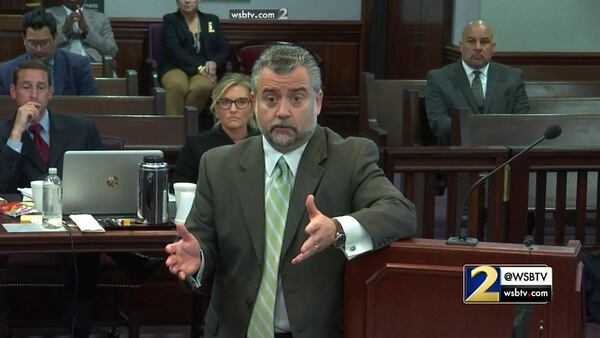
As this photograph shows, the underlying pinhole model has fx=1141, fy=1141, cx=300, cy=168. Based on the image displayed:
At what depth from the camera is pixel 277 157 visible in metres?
2.86

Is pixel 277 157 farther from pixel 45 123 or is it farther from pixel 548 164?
pixel 548 164

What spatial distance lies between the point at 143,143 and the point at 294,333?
330cm

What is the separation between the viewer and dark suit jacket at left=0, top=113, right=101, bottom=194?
195 inches

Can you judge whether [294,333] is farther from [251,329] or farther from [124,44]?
[124,44]

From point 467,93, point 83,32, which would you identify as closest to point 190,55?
point 83,32

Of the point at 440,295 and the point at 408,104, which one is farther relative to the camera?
the point at 408,104

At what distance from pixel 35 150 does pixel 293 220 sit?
2.57 meters

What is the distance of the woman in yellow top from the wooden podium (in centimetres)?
729

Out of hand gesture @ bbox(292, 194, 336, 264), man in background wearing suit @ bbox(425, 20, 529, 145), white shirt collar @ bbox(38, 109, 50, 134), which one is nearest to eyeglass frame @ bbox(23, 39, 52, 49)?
white shirt collar @ bbox(38, 109, 50, 134)

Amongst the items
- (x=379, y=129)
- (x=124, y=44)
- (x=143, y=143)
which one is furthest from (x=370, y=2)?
(x=143, y=143)

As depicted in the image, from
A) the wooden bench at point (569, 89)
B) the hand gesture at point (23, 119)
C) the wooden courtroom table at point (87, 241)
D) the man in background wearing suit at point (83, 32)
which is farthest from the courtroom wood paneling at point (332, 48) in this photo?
the wooden courtroom table at point (87, 241)

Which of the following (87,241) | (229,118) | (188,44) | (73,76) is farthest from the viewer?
(188,44)

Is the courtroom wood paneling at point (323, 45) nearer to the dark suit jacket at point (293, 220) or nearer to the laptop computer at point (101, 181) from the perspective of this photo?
the laptop computer at point (101, 181)

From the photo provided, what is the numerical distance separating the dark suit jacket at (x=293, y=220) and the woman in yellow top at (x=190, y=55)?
7.02 meters
